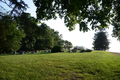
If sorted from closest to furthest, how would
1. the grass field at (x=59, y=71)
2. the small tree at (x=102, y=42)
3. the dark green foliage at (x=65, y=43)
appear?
the grass field at (x=59, y=71) < the small tree at (x=102, y=42) < the dark green foliage at (x=65, y=43)

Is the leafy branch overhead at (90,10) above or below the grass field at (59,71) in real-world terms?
above

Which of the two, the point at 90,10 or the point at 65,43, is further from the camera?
the point at 65,43

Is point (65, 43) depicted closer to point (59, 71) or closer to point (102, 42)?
point (102, 42)

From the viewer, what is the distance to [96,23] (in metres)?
5.51

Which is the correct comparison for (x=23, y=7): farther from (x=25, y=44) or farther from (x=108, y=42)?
(x=108, y=42)

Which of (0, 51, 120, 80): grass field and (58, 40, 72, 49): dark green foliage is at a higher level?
(58, 40, 72, 49): dark green foliage

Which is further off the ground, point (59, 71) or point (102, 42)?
point (102, 42)

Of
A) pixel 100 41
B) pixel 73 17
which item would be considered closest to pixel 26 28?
pixel 73 17

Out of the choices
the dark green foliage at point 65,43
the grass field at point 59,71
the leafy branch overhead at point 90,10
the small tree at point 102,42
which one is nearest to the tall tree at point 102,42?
the small tree at point 102,42

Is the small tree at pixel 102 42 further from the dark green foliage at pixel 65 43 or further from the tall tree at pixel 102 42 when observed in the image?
the dark green foliage at pixel 65 43

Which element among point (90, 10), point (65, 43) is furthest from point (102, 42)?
point (90, 10)

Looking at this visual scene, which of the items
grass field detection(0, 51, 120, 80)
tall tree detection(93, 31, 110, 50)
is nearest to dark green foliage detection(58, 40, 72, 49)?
tall tree detection(93, 31, 110, 50)

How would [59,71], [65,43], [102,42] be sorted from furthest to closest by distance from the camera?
[65,43] → [102,42] → [59,71]

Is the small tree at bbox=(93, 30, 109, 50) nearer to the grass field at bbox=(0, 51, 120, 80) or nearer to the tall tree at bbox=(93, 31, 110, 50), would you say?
the tall tree at bbox=(93, 31, 110, 50)
